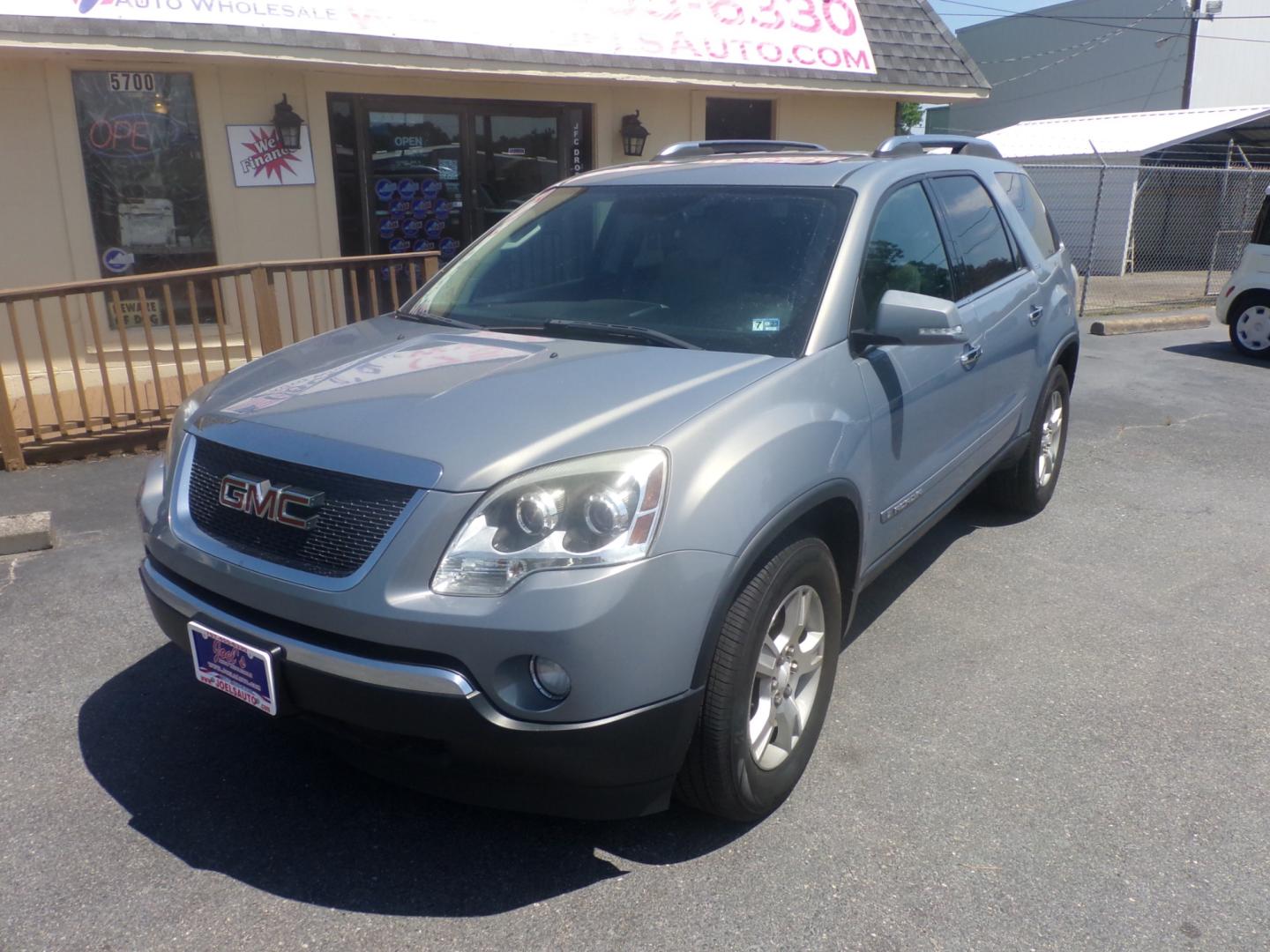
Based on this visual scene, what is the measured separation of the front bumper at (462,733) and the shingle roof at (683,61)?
6661 millimetres

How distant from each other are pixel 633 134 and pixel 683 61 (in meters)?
0.86

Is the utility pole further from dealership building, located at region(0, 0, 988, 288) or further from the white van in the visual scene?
dealership building, located at region(0, 0, 988, 288)

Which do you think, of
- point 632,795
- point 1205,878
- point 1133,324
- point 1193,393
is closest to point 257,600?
point 632,795

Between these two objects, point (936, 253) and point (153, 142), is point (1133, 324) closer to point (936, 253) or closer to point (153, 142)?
point (936, 253)

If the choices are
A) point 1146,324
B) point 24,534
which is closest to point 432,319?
point 24,534

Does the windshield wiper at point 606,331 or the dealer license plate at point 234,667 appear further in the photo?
the windshield wiper at point 606,331

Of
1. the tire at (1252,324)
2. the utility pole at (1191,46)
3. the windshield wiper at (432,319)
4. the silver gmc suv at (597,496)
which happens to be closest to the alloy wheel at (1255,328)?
the tire at (1252,324)

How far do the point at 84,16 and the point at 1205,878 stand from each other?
8.43m

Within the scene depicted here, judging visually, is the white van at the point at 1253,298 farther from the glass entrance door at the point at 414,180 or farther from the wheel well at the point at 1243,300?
the glass entrance door at the point at 414,180

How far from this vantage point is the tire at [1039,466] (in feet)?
17.2

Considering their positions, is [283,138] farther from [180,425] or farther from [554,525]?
[554,525]

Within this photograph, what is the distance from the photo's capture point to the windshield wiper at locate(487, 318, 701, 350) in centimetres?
323

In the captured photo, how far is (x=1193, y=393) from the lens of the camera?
9133 mm

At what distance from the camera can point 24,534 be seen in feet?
16.4
